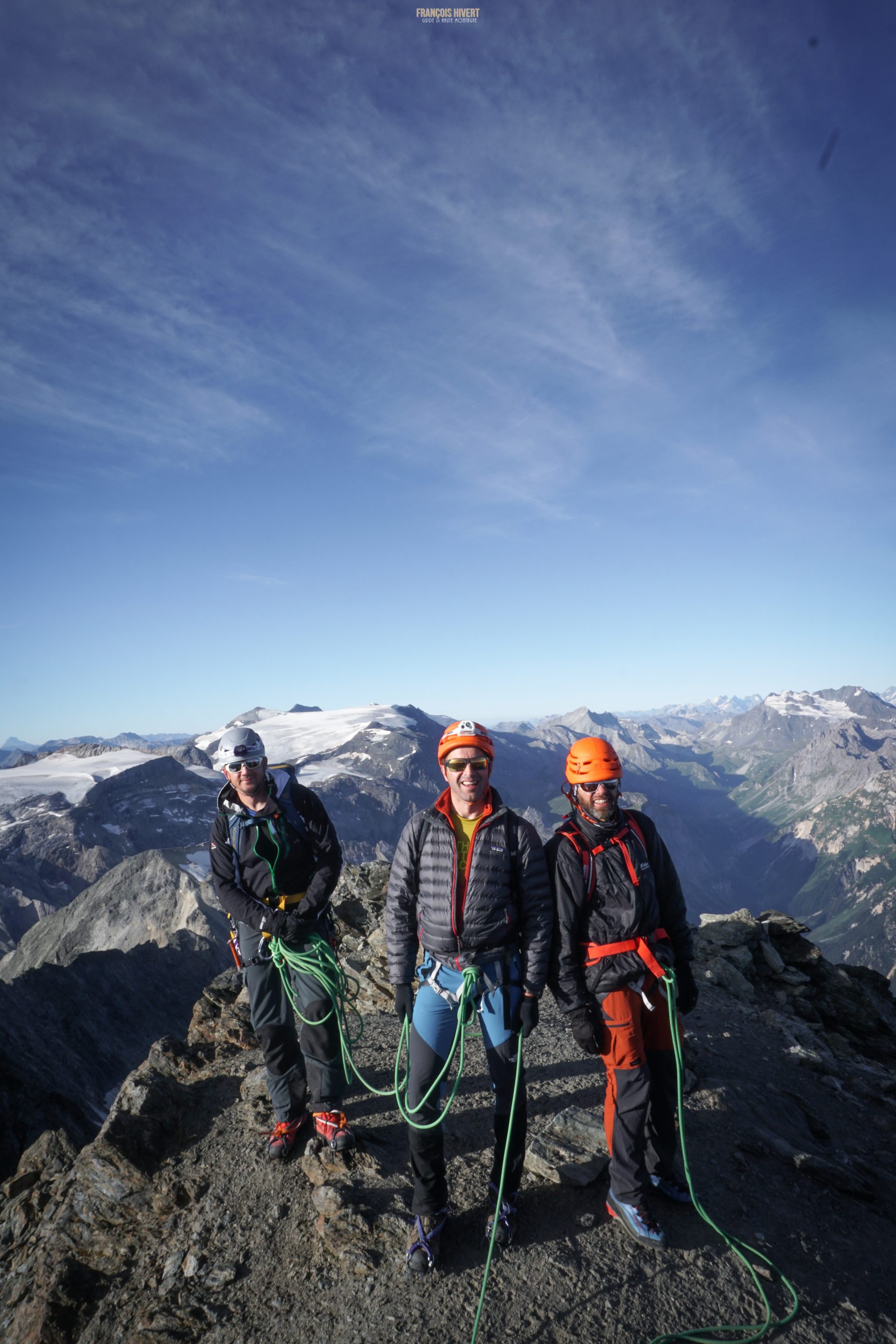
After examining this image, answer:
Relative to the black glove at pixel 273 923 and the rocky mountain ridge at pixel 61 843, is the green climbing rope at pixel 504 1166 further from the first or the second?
the rocky mountain ridge at pixel 61 843

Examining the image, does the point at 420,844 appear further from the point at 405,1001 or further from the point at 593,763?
the point at 593,763

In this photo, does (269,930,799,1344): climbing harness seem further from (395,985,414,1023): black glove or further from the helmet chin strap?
the helmet chin strap

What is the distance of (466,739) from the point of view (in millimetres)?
5652

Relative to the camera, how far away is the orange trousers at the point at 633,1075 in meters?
5.59

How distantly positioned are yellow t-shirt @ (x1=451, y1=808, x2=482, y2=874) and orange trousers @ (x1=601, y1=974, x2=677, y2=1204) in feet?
6.11

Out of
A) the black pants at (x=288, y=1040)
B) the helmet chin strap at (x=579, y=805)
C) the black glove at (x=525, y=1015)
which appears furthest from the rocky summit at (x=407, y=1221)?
the helmet chin strap at (x=579, y=805)

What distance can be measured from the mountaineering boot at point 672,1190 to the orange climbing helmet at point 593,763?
414 cm

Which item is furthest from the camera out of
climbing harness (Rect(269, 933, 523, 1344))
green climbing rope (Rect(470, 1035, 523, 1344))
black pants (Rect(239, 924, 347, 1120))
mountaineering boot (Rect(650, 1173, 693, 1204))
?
black pants (Rect(239, 924, 347, 1120))

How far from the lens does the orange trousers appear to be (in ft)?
18.3

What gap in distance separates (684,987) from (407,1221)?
3.61m

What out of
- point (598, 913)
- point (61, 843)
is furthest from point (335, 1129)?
point (61, 843)

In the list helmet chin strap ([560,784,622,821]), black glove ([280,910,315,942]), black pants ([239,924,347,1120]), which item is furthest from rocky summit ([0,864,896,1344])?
helmet chin strap ([560,784,622,821])

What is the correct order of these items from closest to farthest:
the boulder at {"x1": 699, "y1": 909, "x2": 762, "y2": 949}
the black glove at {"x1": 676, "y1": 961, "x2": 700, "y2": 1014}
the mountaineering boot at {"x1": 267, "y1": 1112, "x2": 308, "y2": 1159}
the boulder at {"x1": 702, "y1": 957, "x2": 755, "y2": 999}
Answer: the black glove at {"x1": 676, "y1": 961, "x2": 700, "y2": 1014}
the mountaineering boot at {"x1": 267, "y1": 1112, "x2": 308, "y2": 1159}
the boulder at {"x1": 702, "y1": 957, "x2": 755, "y2": 999}
the boulder at {"x1": 699, "y1": 909, "x2": 762, "y2": 949}

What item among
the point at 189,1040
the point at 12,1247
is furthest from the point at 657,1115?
the point at 189,1040
